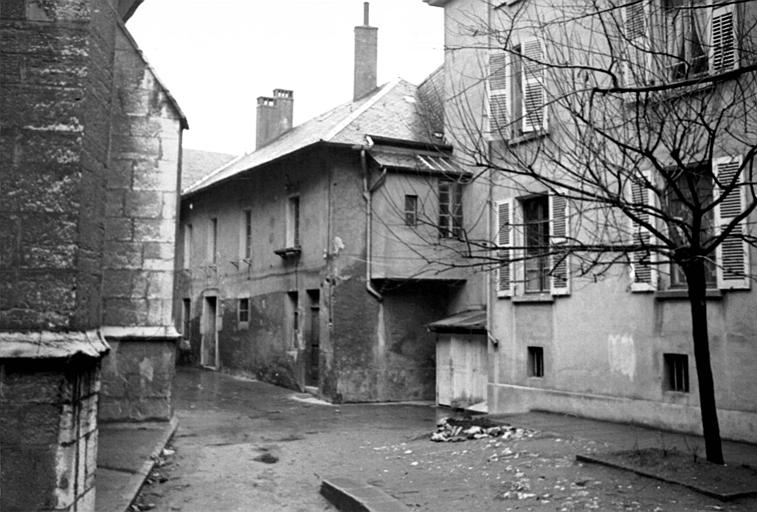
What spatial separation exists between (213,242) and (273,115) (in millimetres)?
5770

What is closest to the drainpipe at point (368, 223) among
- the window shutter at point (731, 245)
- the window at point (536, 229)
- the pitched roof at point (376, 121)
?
the pitched roof at point (376, 121)

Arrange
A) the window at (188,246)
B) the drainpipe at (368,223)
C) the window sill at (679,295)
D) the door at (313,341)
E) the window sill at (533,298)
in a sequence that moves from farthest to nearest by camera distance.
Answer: the window at (188,246), the door at (313,341), the drainpipe at (368,223), the window sill at (533,298), the window sill at (679,295)

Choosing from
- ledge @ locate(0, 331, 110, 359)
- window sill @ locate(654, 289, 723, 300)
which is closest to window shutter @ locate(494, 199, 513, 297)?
window sill @ locate(654, 289, 723, 300)

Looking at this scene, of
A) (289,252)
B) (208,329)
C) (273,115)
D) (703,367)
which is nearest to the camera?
(703,367)

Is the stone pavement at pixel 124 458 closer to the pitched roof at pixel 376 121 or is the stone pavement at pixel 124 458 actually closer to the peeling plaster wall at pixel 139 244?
the peeling plaster wall at pixel 139 244

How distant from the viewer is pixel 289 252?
784 inches

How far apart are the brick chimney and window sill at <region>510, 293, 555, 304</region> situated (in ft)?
55.1

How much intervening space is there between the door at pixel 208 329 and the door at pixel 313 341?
744cm

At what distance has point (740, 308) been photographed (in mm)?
9734

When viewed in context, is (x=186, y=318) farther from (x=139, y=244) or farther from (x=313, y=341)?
(x=139, y=244)

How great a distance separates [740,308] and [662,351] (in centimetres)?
146

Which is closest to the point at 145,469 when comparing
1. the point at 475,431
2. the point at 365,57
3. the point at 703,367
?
the point at 475,431

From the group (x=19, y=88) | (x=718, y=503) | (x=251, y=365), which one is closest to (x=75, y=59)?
(x=19, y=88)

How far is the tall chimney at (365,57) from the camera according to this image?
915 inches
